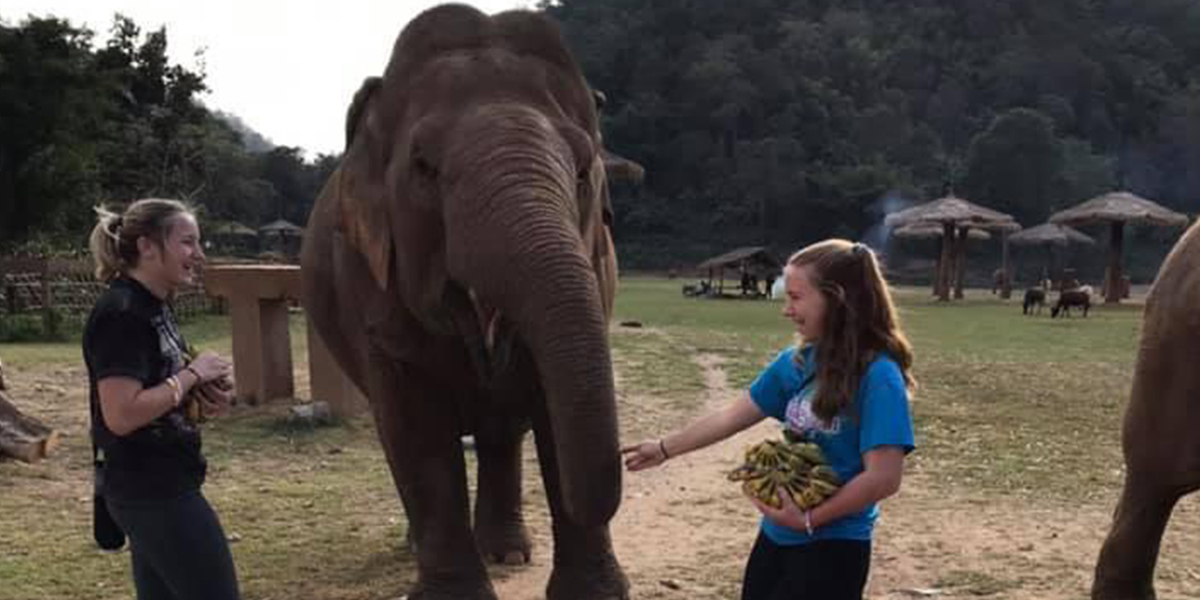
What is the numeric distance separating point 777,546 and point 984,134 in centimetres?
6985

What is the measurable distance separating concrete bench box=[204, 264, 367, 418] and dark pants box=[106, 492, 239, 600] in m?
7.00

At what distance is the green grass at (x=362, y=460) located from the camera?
571cm

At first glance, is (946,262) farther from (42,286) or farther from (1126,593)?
(1126,593)

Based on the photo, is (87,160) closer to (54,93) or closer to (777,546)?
(54,93)

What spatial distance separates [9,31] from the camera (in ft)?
87.5

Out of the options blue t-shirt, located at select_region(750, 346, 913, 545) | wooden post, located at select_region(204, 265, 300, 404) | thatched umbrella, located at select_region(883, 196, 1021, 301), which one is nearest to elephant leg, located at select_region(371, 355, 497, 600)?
blue t-shirt, located at select_region(750, 346, 913, 545)

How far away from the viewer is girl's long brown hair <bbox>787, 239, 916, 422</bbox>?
2982 mm

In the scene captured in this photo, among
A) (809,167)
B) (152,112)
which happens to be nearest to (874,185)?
(809,167)

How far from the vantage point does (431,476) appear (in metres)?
4.78

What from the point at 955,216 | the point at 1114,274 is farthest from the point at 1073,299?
the point at 955,216

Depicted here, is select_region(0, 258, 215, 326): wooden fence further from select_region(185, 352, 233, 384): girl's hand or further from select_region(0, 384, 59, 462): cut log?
select_region(185, 352, 233, 384): girl's hand

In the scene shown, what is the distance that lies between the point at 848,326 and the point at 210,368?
167 cm

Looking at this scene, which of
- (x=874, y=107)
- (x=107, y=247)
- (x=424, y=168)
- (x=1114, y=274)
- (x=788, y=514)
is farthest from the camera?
(x=874, y=107)

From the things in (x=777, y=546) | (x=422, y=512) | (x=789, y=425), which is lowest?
(x=422, y=512)
